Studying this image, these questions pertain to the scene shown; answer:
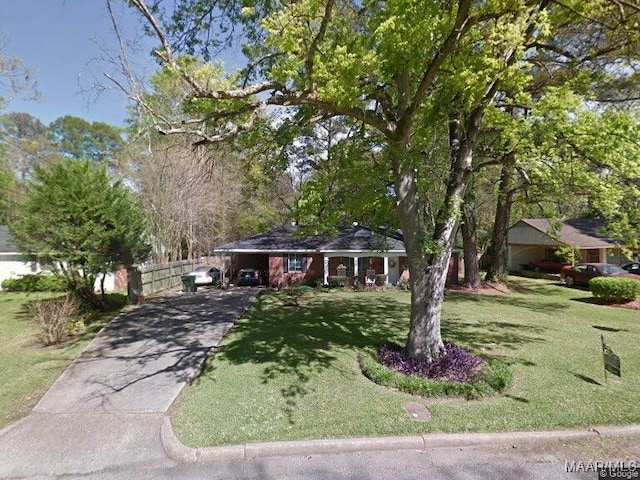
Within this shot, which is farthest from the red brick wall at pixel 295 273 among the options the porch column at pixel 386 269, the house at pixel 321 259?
the porch column at pixel 386 269

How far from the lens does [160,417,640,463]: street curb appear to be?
431 cm

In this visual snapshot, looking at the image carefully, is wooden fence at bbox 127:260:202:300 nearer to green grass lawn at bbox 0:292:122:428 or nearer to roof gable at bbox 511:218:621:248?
green grass lawn at bbox 0:292:122:428

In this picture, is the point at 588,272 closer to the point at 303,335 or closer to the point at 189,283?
the point at 303,335

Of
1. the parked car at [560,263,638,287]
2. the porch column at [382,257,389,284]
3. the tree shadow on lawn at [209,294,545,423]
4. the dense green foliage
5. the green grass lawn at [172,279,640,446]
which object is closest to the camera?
the green grass lawn at [172,279,640,446]

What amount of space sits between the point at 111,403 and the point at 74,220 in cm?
816

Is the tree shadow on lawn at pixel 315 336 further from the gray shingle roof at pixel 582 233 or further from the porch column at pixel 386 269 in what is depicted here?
the gray shingle roof at pixel 582 233

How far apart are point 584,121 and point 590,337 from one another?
6.63m

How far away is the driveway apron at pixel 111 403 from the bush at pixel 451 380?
3.61 meters

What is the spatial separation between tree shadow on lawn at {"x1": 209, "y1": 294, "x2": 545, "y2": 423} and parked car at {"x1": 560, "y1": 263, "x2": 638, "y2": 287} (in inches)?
483

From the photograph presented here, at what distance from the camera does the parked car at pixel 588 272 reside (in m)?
18.4

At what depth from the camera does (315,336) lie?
9.23m

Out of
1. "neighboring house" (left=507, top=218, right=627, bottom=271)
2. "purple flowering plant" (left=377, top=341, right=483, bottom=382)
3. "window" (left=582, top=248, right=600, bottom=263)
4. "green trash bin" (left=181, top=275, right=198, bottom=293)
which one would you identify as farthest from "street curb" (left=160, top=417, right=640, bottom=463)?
"window" (left=582, top=248, right=600, bottom=263)

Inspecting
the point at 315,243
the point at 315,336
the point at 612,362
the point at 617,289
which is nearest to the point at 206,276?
the point at 315,243

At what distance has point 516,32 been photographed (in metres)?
5.09
